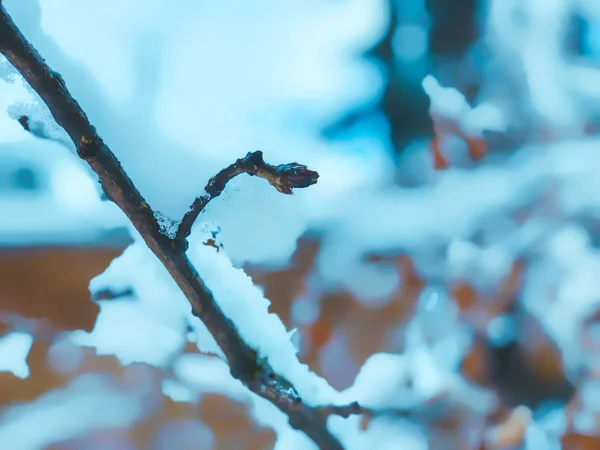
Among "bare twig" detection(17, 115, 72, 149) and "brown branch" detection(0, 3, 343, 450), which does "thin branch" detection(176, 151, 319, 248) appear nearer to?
"brown branch" detection(0, 3, 343, 450)

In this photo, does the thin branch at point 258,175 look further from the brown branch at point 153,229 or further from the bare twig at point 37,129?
the bare twig at point 37,129

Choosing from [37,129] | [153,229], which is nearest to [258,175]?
[153,229]

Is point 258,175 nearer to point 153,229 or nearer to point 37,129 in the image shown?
point 153,229

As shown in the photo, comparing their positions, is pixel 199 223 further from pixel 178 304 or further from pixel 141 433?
pixel 141 433

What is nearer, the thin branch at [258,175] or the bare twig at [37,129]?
the thin branch at [258,175]

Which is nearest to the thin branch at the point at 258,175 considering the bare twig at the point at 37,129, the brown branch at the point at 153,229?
the brown branch at the point at 153,229

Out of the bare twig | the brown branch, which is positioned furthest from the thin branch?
the bare twig

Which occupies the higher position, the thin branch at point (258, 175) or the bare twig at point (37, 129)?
the bare twig at point (37, 129)
